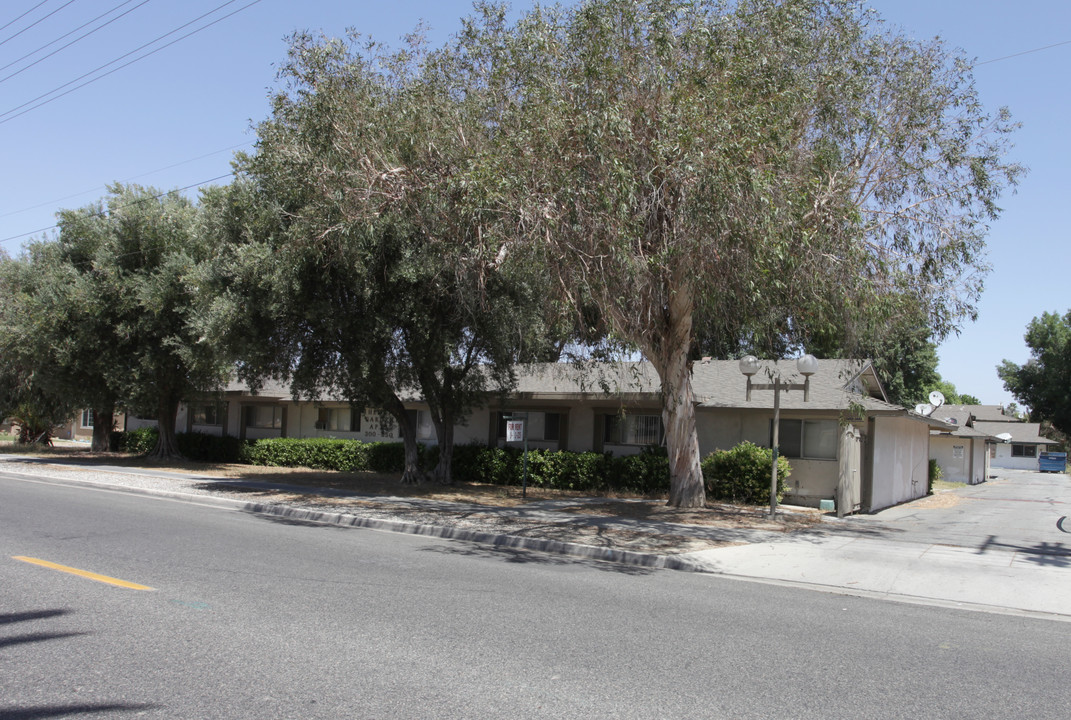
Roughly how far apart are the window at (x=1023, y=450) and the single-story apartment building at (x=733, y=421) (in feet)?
153

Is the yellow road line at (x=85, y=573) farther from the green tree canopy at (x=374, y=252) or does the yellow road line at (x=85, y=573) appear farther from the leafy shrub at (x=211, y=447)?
the leafy shrub at (x=211, y=447)

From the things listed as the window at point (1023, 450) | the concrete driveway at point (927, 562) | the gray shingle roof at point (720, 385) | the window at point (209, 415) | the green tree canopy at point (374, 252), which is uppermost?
the green tree canopy at point (374, 252)

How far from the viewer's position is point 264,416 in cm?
3391

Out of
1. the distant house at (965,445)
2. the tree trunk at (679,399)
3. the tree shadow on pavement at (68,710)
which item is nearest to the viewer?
the tree shadow on pavement at (68,710)

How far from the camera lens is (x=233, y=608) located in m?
7.07

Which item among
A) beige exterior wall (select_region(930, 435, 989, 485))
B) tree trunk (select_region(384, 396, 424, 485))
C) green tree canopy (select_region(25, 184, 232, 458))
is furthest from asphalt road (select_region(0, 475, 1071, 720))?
beige exterior wall (select_region(930, 435, 989, 485))

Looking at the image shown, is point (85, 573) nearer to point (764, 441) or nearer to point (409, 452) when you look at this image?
point (409, 452)

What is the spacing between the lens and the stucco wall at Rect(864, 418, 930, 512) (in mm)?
20625

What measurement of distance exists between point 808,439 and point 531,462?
767 centimetres

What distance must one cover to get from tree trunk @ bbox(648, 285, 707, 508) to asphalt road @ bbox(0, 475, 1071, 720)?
6.22 meters

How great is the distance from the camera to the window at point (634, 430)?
23.1 meters

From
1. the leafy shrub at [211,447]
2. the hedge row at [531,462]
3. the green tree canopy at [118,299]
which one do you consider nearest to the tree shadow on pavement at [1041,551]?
the hedge row at [531,462]

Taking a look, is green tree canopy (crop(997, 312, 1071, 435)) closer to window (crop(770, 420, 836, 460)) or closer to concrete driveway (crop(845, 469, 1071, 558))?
concrete driveway (crop(845, 469, 1071, 558))

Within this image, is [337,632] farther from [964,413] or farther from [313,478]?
[964,413]
